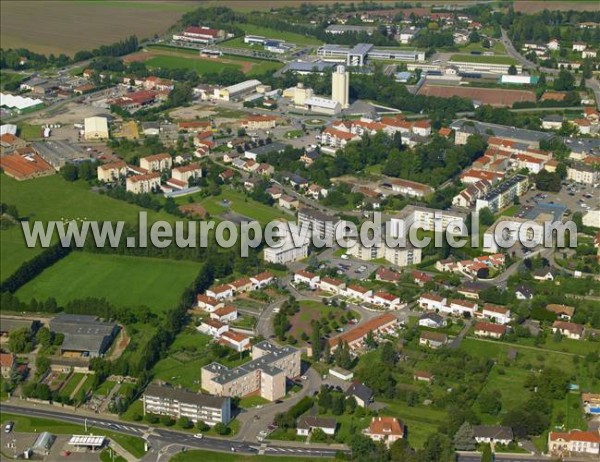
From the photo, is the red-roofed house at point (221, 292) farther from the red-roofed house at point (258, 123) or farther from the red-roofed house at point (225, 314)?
the red-roofed house at point (258, 123)

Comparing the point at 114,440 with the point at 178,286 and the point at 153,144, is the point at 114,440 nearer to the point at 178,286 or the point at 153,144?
the point at 178,286

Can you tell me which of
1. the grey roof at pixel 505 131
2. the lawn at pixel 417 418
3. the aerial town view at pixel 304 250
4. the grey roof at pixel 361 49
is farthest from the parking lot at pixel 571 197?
the grey roof at pixel 361 49

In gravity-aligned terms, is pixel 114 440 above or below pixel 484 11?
below

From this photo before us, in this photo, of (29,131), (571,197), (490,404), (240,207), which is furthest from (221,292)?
(29,131)

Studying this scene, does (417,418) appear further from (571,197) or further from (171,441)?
(571,197)

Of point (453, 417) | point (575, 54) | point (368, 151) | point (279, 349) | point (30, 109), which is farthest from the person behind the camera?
point (575, 54)

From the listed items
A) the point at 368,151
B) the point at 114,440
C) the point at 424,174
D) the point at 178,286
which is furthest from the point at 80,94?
the point at 114,440
